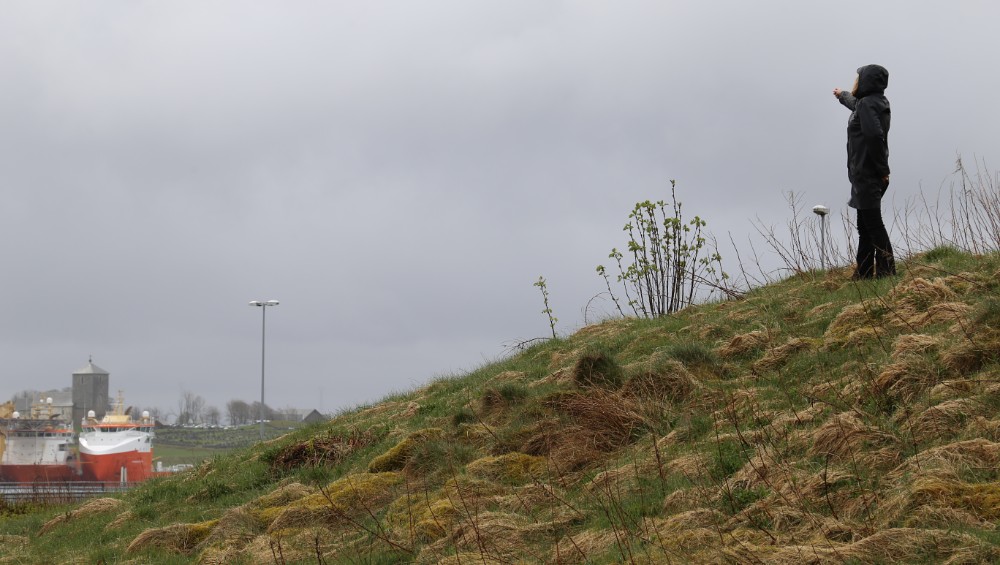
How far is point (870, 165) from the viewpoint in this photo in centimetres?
1209

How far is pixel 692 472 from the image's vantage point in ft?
23.9

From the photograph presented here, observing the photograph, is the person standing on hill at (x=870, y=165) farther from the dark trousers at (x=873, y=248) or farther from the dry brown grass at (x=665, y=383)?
the dry brown grass at (x=665, y=383)

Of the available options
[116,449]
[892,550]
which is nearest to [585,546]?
[892,550]

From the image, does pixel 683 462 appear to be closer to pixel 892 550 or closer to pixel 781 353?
pixel 892 550

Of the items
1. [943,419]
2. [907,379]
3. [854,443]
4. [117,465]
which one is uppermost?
[907,379]

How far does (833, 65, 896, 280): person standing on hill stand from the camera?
1200cm

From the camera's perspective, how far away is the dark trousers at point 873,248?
1202 cm

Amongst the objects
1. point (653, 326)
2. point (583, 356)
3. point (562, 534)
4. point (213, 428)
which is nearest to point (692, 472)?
point (562, 534)

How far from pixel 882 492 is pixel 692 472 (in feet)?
5.31

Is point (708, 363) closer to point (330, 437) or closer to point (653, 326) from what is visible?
point (653, 326)

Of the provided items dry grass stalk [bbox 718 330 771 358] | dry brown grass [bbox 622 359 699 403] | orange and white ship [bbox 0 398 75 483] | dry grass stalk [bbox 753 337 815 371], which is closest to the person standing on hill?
dry grass stalk [bbox 718 330 771 358]

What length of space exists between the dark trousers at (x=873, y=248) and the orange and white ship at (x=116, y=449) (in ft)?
227

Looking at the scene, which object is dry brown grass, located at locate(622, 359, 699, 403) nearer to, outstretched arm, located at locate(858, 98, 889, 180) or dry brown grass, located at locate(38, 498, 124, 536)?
outstretched arm, located at locate(858, 98, 889, 180)

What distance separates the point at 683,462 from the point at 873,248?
6.21m
